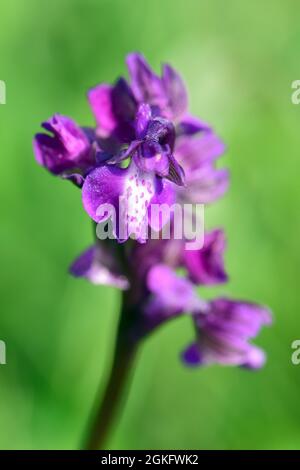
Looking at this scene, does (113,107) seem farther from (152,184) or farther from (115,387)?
(115,387)

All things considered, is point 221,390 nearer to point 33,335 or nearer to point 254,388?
point 254,388

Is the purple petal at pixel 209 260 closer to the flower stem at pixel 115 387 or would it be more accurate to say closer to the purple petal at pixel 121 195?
the flower stem at pixel 115 387

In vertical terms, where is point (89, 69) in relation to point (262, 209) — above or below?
above

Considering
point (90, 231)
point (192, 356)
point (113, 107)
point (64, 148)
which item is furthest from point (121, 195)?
point (90, 231)

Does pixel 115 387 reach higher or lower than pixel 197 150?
lower

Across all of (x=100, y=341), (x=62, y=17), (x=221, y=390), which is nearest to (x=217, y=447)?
(x=221, y=390)

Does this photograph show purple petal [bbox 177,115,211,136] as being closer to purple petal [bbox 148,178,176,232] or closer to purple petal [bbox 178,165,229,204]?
purple petal [bbox 178,165,229,204]

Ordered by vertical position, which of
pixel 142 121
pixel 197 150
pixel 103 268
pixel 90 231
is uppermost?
pixel 142 121
